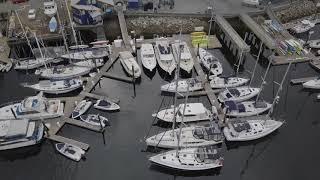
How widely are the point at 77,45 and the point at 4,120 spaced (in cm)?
2245

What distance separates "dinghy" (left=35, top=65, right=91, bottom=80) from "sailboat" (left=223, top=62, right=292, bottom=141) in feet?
92.6

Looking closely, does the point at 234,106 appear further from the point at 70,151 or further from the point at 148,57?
the point at 70,151

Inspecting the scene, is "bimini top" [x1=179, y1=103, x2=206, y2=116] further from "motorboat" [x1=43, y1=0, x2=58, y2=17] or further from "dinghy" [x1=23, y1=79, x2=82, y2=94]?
"motorboat" [x1=43, y1=0, x2=58, y2=17]

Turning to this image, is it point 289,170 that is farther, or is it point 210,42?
point 210,42

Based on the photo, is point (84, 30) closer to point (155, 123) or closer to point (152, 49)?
point (152, 49)

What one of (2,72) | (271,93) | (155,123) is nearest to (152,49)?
(155,123)

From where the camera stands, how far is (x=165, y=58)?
61875 mm

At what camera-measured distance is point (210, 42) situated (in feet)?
226

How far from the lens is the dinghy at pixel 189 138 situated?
4772 centimetres

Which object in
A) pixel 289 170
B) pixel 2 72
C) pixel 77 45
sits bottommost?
pixel 289 170

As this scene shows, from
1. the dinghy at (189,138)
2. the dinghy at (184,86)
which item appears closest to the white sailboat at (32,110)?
the dinghy at (189,138)

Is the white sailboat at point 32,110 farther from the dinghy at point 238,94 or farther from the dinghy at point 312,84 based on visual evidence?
the dinghy at point 312,84

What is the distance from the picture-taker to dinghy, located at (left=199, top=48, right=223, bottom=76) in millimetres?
61062

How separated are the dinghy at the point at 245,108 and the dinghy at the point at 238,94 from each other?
1.46 metres
